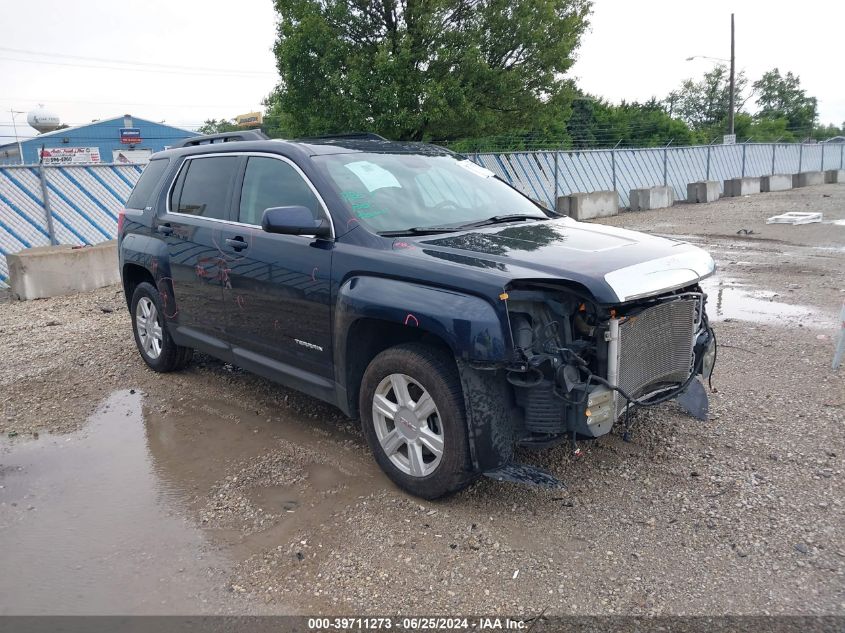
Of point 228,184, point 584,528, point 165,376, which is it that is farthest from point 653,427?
point 165,376

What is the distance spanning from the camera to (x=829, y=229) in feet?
51.8

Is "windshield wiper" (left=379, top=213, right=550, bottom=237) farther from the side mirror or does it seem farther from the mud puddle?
the mud puddle

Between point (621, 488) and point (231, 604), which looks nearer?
point (231, 604)

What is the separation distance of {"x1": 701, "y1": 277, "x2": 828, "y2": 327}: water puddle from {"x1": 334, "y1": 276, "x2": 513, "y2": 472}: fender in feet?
17.0

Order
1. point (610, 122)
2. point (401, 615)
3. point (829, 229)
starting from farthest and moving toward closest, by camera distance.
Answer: point (610, 122) → point (829, 229) → point (401, 615)

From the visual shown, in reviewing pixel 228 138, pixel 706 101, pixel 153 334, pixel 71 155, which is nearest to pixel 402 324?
pixel 228 138

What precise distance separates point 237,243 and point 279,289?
61cm

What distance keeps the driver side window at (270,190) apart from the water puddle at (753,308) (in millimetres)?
5265

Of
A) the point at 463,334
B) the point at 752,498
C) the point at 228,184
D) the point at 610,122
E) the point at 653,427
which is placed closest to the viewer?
the point at 463,334

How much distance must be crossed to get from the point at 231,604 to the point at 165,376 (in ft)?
12.0

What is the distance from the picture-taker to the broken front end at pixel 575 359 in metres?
3.33

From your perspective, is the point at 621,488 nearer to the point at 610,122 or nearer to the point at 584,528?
the point at 584,528

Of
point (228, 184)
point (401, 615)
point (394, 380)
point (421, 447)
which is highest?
point (228, 184)

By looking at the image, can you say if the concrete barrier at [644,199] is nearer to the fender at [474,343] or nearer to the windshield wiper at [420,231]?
the windshield wiper at [420,231]
